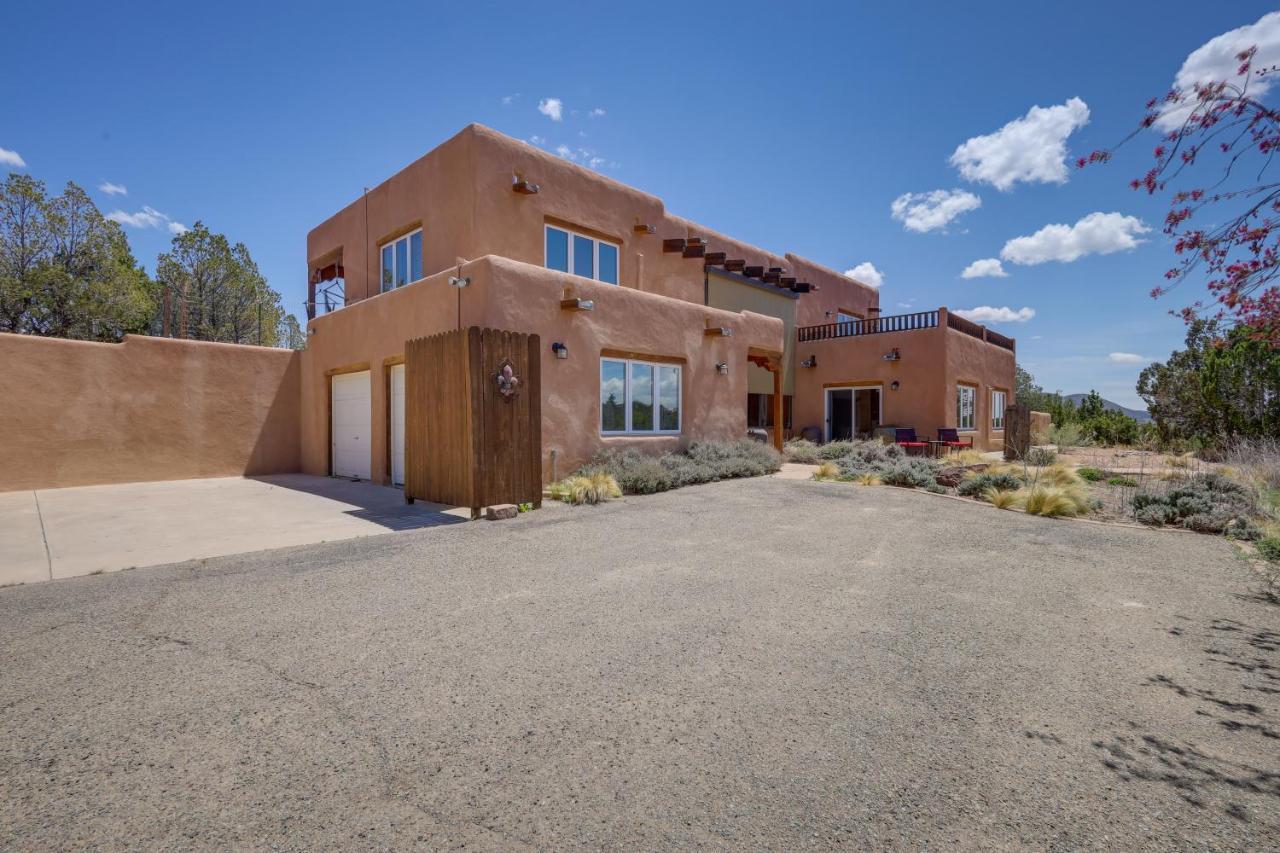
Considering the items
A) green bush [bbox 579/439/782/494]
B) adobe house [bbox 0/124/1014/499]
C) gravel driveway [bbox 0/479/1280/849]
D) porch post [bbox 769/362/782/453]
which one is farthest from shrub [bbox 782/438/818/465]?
gravel driveway [bbox 0/479/1280/849]

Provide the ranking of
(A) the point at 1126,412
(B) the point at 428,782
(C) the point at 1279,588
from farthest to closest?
(A) the point at 1126,412, (C) the point at 1279,588, (B) the point at 428,782

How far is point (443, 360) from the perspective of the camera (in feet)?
27.3

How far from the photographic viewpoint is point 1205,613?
168 inches

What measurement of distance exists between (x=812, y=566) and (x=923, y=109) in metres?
12.4

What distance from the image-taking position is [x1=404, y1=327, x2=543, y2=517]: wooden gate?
7781mm

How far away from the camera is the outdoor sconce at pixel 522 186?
11.8 m

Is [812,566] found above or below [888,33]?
below

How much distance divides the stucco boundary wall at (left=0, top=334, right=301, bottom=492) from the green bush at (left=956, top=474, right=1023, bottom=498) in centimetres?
1562

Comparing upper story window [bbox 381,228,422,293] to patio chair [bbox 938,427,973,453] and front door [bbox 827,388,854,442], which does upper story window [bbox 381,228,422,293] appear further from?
patio chair [bbox 938,427,973,453]

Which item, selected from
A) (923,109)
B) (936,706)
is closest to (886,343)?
(923,109)

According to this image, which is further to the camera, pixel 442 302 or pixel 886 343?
pixel 886 343

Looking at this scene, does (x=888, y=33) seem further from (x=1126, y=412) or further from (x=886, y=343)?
(x=1126, y=412)

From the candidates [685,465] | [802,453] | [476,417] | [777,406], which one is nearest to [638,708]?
[476,417]

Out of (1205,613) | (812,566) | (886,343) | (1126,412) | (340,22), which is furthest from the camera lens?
(1126,412)
